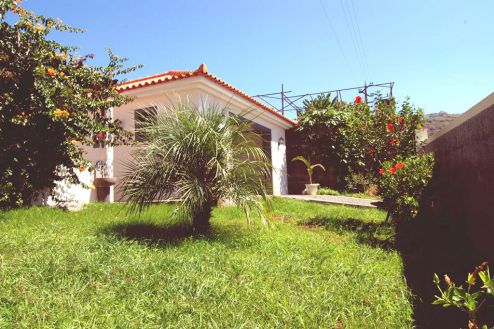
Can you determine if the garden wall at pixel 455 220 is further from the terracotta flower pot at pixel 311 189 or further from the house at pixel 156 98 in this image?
the terracotta flower pot at pixel 311 189

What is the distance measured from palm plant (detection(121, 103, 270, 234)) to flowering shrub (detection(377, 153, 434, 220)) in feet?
6.40

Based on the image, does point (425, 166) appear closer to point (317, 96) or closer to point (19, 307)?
point (19, 307)

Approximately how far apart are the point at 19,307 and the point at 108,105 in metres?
5.34

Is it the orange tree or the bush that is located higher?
the orange tree

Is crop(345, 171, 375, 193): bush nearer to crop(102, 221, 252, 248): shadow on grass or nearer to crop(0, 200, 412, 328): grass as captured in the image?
crop(0, 200, 412, 328): grass

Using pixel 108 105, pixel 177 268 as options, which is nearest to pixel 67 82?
pixel 108 105

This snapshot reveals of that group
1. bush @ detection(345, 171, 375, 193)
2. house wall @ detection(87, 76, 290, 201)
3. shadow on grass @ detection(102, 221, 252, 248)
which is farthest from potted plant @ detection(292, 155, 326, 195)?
shadow on grass @ detection(102, 221, 252, 248)

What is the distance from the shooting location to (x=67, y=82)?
6.43 m

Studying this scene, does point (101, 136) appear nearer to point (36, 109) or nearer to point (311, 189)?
point (36, 109)

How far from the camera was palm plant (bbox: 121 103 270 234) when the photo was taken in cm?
438

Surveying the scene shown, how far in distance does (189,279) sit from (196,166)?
184cm

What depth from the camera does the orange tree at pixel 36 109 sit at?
5742 millimetres

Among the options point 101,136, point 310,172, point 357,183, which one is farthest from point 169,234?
point 357,183

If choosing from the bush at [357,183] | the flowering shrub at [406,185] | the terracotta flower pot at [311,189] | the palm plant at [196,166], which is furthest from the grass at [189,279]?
the bush at [357,183]
